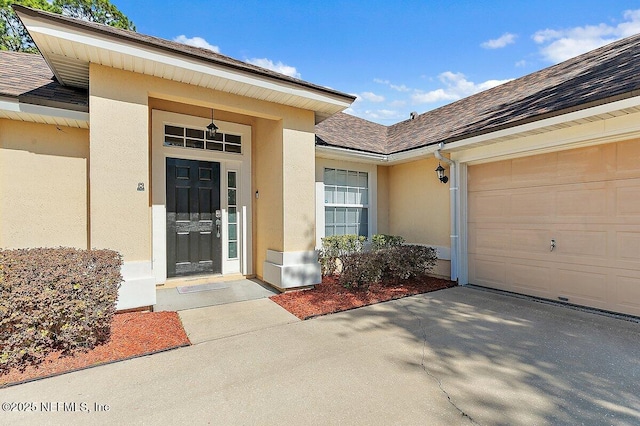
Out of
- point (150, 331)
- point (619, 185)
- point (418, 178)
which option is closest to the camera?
point (150, 331)

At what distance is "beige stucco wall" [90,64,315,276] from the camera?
396 cm

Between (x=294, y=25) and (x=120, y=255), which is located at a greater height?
(x=294, y=25)

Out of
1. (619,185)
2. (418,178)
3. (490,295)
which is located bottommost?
(490,295)

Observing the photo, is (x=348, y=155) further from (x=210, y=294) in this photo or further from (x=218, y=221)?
(x=210, y=294)

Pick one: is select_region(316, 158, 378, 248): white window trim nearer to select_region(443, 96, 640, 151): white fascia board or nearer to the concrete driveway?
select_region(443, 96, 640, 151): white fascia board

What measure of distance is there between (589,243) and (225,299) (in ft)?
20.5

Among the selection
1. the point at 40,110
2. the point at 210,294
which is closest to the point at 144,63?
the point at 40,110

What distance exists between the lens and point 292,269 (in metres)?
5.33

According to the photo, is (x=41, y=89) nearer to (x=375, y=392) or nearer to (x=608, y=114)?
(x=375, y=392)

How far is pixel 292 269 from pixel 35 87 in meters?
5.21

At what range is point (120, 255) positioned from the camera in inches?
155

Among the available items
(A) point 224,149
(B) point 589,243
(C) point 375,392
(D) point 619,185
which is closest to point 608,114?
(D) point 619,185

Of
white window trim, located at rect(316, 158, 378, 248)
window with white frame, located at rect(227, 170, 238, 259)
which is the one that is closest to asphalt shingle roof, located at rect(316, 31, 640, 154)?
white window trim, located at rect(316, 158, 378, 248)

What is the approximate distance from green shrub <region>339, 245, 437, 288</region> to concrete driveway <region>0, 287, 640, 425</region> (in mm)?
1435
